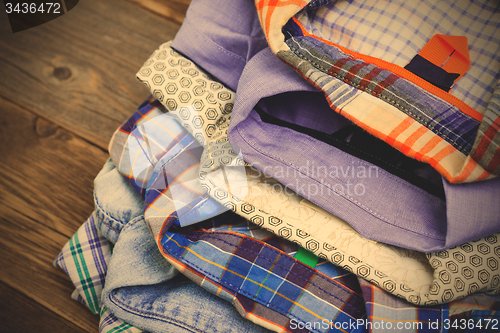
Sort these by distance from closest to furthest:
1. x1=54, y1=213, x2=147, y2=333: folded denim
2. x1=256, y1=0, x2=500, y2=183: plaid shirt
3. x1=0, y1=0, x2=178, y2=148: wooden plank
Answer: x1=256, y1=0, x2=500, y2=183: plaid shirt < x1=54, y1=213, x2=147, y2=333: folded denim < x1=0, y1=0, x2=178, y2=148: wooden plank

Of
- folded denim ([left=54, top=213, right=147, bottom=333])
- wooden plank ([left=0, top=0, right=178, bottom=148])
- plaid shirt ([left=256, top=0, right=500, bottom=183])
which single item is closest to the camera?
plaid shirt ([left=256, top=0, right=500, bottom=183])

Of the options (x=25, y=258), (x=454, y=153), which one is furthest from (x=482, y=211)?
(x=25, y=258)

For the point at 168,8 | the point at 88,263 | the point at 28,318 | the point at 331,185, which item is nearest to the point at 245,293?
the point at 331,185

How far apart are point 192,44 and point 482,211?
16.3 inches

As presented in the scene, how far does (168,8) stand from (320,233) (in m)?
0.61

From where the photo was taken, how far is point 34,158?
22.0 inches

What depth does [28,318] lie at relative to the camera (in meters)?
0.47

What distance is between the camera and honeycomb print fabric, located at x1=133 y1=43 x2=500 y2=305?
30 cm

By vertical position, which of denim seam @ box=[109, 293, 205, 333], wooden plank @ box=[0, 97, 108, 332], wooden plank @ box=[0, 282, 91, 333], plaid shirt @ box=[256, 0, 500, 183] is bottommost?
wooden plank @ box=[0, 282, 91, 333]

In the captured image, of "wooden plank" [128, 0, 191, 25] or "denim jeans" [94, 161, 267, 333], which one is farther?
"wooden plank" [128, 0, 191, 25]
